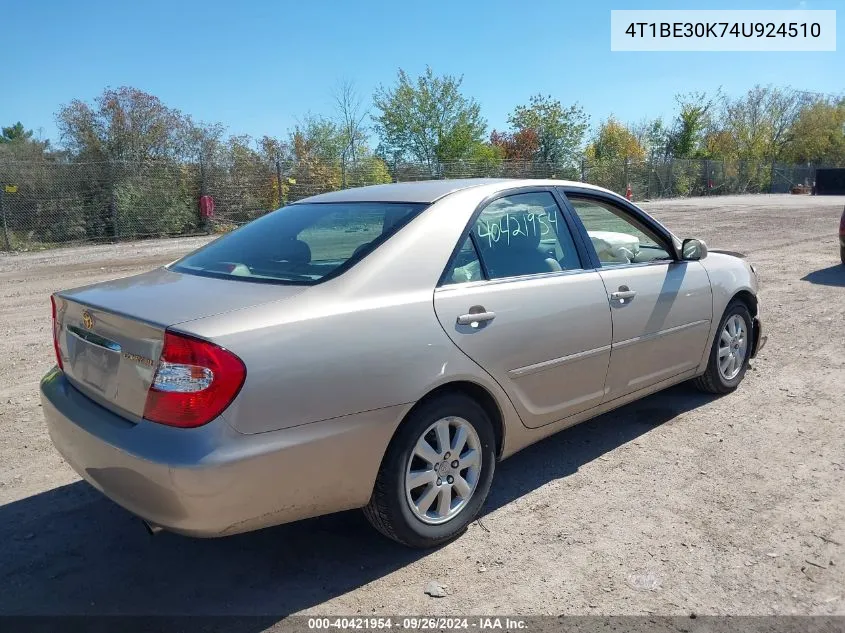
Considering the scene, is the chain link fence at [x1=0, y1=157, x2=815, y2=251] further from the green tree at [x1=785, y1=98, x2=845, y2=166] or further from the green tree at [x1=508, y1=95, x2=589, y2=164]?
the green tree at [x1=785, y1=98, x2=845, y2=166]

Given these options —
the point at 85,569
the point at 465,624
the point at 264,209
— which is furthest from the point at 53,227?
the point at 465,624

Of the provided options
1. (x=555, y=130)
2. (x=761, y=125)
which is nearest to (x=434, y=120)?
(x=555, y=130)

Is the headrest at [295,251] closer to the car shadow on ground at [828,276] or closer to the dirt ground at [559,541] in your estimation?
the dirt ground at [559,541]

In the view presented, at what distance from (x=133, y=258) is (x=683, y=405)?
517 inches

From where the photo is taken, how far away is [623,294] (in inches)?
153

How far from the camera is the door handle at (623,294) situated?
3848 mm

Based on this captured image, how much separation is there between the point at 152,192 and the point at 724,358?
18.0 metres

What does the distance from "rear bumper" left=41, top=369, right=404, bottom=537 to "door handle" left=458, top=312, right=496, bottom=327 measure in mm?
535

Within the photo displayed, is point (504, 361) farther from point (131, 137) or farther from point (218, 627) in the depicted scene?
point (131, 137)

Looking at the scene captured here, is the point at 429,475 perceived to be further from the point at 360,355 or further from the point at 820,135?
the point at 820,135

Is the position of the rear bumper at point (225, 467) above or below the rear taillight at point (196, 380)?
below

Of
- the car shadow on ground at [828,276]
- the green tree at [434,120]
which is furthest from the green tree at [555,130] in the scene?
the car shadow on ground at [828,276]

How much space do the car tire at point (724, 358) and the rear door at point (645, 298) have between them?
268 millimetres

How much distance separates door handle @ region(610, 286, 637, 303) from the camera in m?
3.85
